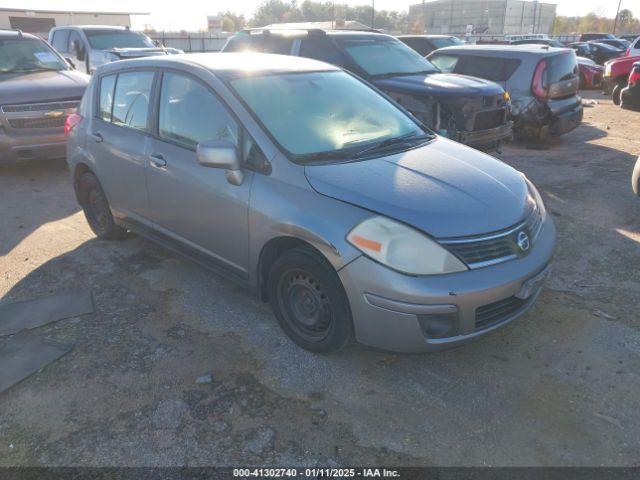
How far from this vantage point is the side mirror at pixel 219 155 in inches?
123

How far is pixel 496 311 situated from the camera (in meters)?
Result: 2.85

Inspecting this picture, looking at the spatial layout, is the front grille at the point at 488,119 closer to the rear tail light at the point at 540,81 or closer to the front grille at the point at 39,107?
the rear tail light at the point at 540,81

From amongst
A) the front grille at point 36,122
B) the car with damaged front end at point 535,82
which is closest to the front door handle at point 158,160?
the front grille at point 36,122

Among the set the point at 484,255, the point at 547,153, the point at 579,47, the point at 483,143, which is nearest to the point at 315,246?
the point at 484,255

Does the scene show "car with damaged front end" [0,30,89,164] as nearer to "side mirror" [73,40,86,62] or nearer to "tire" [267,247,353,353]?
"side mirror" [73,40,86,62]

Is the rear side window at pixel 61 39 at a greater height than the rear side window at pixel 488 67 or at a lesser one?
greater

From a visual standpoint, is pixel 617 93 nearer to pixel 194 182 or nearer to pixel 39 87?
pixel 39 87

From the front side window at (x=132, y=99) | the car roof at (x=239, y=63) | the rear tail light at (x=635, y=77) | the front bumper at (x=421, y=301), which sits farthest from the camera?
the rear tail light at (x=635, y=77)

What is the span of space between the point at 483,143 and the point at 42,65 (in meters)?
6.87

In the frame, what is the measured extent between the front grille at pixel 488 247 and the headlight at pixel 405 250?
50mm

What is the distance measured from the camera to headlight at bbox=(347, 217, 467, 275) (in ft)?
8.74

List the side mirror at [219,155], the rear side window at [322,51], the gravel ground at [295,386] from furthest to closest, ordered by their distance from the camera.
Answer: the rear side window at [322,51] < the side mirror at [219,155] < the gravel ground at [295,386]

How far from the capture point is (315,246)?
2.88 metres

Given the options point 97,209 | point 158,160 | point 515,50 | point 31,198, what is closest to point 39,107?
point 31,198
